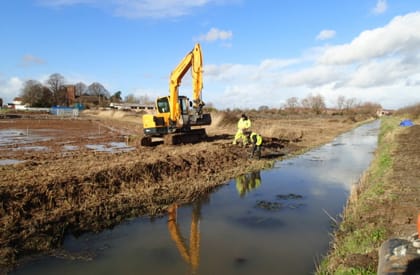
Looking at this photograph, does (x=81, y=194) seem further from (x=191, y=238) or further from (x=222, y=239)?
(x=222, y=239)

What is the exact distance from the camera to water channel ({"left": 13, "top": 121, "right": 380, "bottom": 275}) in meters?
5.81

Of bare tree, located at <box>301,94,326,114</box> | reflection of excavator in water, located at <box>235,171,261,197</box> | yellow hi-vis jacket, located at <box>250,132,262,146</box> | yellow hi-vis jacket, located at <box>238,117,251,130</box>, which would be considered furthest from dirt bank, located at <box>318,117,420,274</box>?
bare tree, located at <box>301,94,326,114</box>

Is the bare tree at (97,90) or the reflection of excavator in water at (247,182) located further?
the bare tree at (97,90)

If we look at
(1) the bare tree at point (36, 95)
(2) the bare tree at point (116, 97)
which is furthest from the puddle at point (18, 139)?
(2) the bare tree at point (116, 97)

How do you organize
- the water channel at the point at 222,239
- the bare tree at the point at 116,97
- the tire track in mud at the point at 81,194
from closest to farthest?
the water channel at the point at 222,239 < the tire track in mud at the point at 81,194 < the bare tree at the point at 116,97

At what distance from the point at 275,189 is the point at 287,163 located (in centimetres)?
508

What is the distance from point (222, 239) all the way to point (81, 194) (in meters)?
4.04

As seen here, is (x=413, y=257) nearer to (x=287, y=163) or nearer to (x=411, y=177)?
(x=411, y=177)

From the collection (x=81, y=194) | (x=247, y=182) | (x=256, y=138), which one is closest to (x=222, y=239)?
(x=81, y=194)

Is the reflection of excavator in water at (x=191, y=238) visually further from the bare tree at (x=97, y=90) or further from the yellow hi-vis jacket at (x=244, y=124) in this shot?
the bare tree at (x=97, y=90)

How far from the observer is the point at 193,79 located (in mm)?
17844

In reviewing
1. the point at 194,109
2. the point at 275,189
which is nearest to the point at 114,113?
the point at 194,109

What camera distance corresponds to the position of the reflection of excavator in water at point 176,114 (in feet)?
60.0

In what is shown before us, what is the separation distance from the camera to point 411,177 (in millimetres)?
10680
